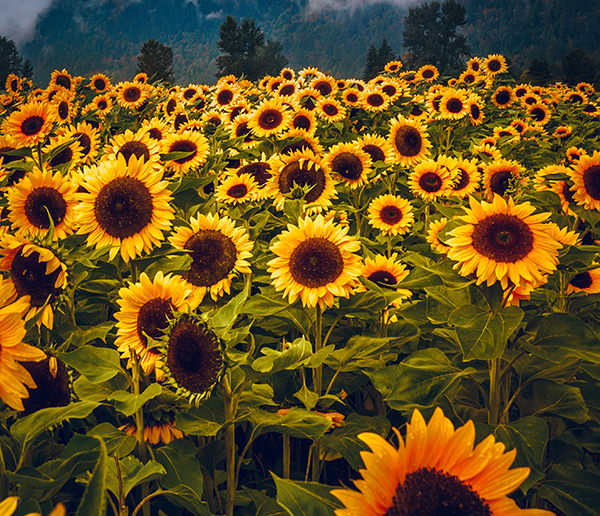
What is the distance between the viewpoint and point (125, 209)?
1.86 meters

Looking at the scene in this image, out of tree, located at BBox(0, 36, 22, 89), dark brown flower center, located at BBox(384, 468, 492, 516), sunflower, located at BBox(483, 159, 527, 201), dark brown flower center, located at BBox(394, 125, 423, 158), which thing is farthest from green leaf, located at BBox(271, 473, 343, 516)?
tree, located at BBox(0, 36, 22, 89)

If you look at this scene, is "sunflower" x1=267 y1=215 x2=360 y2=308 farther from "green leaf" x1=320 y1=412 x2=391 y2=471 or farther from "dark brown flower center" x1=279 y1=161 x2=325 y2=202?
"dark brown flower center" x1=279 y1=161 x2=325 y2=202

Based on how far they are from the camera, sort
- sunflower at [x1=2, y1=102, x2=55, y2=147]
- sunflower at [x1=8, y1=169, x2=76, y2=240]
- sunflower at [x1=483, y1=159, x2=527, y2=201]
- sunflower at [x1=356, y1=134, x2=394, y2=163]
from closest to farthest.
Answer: sunflower at [x1=8, y1=169, x2=76, y2=240], sunflower at [x1=2, y1=102, x2=55, y2=147], sunflower at [x1=483, y1=159, x2=527, y2=201], sunflower at [x1=356, y1=134, x2=394, y2=163]

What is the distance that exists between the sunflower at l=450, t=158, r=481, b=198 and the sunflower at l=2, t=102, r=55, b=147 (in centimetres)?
399

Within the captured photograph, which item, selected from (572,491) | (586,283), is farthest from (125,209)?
(586,283)

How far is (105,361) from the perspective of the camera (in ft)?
4.77

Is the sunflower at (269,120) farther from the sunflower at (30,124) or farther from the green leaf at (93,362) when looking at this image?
the green leaf at (93,362)

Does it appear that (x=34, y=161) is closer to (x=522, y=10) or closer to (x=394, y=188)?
(x=394, y=188)

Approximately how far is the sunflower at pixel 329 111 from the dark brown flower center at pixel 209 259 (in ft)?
12.5

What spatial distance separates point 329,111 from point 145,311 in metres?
4.69

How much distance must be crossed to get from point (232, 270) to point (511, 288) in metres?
1.38

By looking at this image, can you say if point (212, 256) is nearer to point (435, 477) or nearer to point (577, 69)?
point (435, 477)

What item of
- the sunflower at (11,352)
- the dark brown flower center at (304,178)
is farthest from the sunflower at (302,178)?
the sunflower at (11,352)

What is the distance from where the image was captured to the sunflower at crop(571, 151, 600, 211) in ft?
7.79
